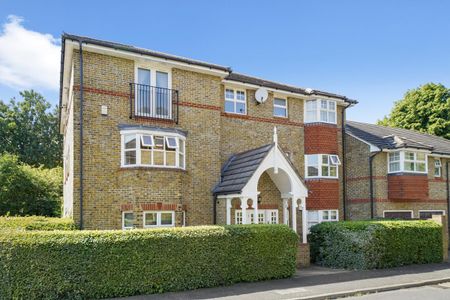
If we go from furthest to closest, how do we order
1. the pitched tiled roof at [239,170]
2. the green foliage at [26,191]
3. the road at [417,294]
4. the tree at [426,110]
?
the tree at [426,110]
the green foliage at [26,191]
the pitched tiled roof at [239,170]
the road at [417,294]

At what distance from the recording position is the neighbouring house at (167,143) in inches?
497

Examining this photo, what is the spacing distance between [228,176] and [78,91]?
18.7 feet

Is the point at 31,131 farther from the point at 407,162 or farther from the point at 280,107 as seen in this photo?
the point at 407,162

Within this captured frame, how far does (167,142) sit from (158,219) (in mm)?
2477

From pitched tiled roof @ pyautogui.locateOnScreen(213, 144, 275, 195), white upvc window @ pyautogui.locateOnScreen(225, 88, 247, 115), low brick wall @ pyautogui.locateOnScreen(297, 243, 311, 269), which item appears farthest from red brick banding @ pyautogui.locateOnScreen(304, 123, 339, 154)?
low brick wall @ pyautogui.locateOnScreen(297, 243, 311, 269)

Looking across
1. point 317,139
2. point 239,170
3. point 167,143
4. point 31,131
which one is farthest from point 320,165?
point 31,131

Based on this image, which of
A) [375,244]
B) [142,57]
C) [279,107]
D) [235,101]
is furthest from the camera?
[279,107]

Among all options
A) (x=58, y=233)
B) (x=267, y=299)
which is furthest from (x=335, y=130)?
(x=58, y=233)

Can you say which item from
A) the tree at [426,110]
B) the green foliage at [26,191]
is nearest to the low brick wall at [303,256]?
the green foliage at [26,191]

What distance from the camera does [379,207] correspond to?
18.6 meters

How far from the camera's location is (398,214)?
758 inches

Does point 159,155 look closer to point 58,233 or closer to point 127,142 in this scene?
point 127,142

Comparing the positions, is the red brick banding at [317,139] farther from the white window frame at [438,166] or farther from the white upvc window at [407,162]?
the white window frame at [438,166]

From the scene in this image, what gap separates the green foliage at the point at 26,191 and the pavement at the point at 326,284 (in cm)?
A: 1636
